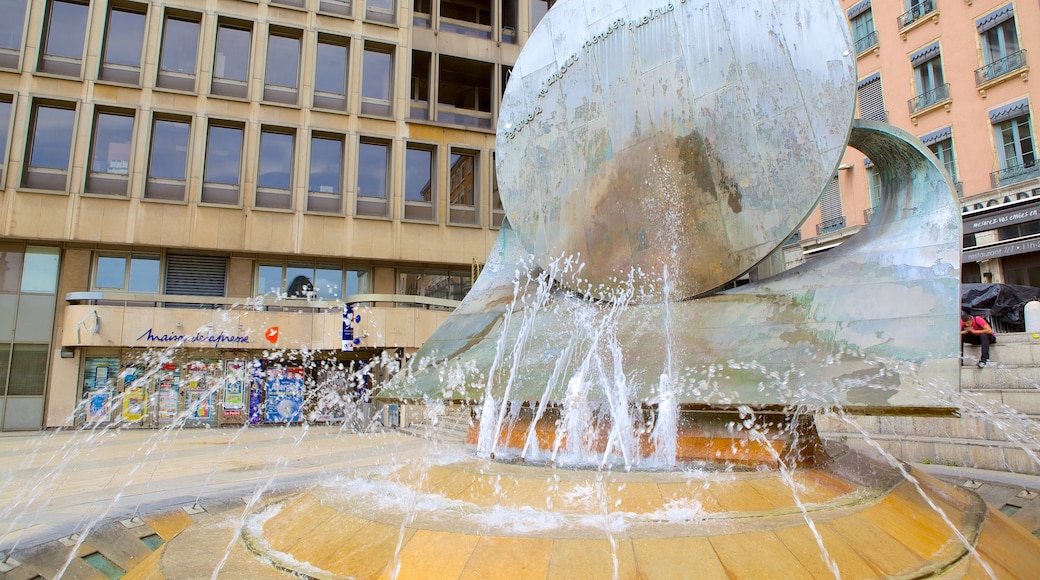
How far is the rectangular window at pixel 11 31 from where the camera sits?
59.0ft

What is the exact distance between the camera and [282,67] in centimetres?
2041

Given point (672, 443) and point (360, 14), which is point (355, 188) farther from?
point (672, 443)

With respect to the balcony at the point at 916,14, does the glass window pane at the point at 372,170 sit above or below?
below

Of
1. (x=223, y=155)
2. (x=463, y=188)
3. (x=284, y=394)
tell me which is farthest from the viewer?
(x=463, y=188)

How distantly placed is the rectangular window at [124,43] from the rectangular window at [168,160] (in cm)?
157

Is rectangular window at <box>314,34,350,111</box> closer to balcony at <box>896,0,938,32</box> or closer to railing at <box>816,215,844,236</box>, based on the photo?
railing at <box>816,215,844,236</box>

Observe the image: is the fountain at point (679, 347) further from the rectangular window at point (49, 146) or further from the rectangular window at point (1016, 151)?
the rectangular window at point (49, 146)

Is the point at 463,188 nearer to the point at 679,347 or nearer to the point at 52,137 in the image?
the point at 52,137

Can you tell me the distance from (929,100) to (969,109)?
1.47m

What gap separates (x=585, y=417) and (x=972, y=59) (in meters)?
19.9

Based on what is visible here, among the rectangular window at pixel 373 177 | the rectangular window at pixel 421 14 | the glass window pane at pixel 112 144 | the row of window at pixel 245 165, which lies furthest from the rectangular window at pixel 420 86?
the glass window pane at pixel 112 144

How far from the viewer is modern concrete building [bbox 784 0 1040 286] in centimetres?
1655

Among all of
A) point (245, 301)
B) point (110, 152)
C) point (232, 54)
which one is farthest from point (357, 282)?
point (232, 54)

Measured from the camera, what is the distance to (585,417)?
4.82m
